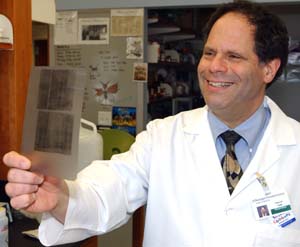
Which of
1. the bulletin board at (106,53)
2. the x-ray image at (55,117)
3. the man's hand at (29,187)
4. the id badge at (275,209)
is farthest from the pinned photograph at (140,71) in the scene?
the x-ray image at (55,117)

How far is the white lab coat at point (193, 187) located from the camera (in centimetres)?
127

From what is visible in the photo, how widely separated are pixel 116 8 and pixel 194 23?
139 cm

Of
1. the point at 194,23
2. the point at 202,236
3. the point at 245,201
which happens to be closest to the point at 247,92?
the point at 245,201

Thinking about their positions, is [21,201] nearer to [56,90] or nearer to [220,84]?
[56,90]

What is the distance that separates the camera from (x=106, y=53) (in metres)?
2.82

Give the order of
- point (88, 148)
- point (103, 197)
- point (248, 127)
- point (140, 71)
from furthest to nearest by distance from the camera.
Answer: point (140, 71)
point (88, 148)
point (248, 127)
point (103, 197)

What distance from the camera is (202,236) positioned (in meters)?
1.29

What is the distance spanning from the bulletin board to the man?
1335 mm

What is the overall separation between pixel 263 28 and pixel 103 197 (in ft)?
2.42

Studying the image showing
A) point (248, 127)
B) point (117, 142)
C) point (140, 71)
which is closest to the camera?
point (248, 127)

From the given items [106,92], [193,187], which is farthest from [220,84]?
[106,92]

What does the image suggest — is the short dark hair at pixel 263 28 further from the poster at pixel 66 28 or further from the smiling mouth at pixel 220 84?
the poster at pixel 66 28

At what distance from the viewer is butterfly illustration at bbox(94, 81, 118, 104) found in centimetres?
282

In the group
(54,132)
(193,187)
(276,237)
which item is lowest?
(276,237)
